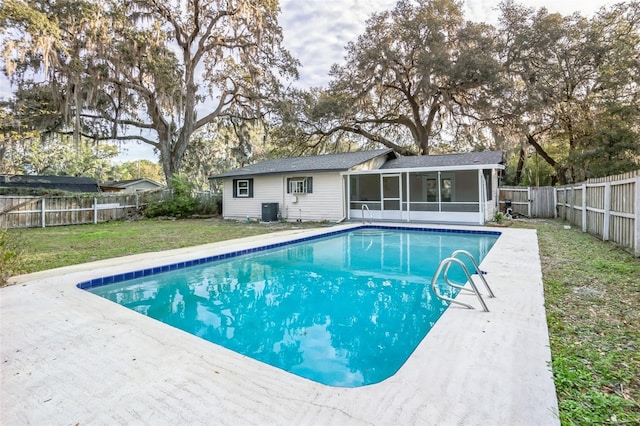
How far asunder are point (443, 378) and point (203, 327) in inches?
108

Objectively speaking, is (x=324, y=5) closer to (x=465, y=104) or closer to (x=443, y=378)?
(x=465, y=104)

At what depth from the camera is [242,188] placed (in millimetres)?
15797

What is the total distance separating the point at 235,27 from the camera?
1775cm

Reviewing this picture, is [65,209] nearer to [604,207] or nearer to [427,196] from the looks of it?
[427,196]

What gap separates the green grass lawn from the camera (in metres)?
1.97

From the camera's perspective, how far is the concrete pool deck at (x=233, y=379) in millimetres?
1862

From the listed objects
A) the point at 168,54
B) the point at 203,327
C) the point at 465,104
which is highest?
the point at 168,54

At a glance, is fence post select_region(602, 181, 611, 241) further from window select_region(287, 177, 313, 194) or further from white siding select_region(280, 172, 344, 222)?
window select_region(287, 177, 313, 194)

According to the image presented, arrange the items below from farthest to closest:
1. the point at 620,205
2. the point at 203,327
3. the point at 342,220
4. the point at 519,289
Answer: the point at 342,220 < the point at 620,205 < the point at 519,289 < the point at 203,327

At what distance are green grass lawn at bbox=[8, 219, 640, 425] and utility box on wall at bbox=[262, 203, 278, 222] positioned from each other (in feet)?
19.8

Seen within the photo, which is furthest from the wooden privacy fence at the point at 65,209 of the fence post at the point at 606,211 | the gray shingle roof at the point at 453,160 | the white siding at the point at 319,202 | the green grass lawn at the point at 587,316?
the fence post at the point at 606,211

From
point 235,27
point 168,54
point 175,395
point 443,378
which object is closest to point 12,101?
point 168,54

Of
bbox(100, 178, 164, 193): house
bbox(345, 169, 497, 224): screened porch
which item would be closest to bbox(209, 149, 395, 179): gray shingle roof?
bbox(345, 169, 497, 224): screened porch

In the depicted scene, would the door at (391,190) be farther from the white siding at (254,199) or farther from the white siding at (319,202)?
the white siding at (254,199)
